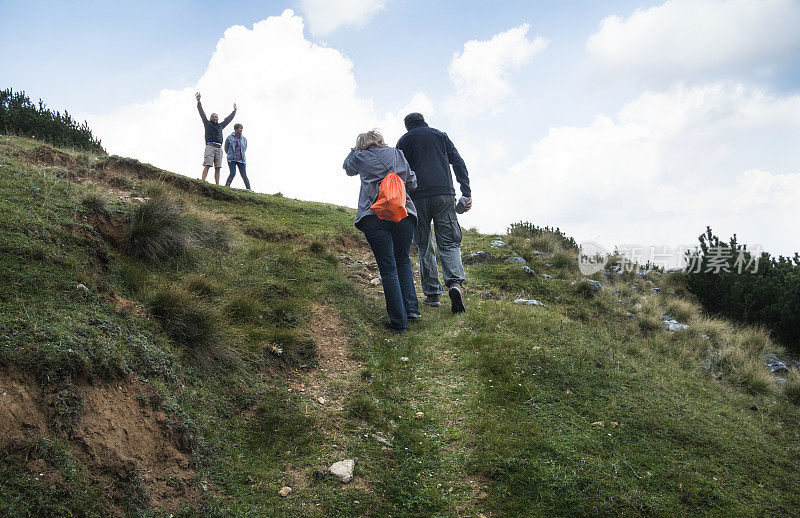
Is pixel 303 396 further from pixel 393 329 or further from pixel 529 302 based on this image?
pixel 529 302

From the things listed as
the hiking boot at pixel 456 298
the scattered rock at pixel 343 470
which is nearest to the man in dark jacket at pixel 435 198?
the hiking boot at pixel 456 298

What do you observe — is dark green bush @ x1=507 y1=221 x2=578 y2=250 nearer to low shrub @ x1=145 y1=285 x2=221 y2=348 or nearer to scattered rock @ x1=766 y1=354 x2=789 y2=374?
scattered rock @ x1=766 y1=354 x2=789 y2=374

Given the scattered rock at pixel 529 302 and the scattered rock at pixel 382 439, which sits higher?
the scattered rock at pixel 529 302

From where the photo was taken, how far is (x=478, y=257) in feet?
34.6

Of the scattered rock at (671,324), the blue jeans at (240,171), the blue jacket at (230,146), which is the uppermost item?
the blue jacket at (230,146)

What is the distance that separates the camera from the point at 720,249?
1336 cm

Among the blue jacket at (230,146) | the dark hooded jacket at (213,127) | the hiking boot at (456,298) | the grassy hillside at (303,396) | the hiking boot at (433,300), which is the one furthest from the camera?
the blue jacket at (230,146)

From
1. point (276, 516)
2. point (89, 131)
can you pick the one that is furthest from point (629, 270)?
point (89, 131)

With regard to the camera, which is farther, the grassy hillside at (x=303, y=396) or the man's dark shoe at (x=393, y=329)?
the man's dark shoe at (x=393, y=329)

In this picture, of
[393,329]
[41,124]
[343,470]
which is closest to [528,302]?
[393,329]

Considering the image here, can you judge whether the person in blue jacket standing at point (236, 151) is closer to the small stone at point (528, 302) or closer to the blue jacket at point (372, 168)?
the blue jacket at point (372, 168)

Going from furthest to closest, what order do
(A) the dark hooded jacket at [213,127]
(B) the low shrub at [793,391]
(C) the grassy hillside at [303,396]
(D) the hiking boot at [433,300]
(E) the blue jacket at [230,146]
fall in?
(E) the blue jacket at [230,146], (A) the dark hooded jacket at [213,127], (D) the hiking boot at [433,300], (B) the low shrub at [793,391], (C) the grassy hillside at [303,396]

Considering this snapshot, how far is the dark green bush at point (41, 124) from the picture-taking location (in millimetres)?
13602

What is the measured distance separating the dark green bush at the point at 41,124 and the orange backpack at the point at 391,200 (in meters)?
11.1
